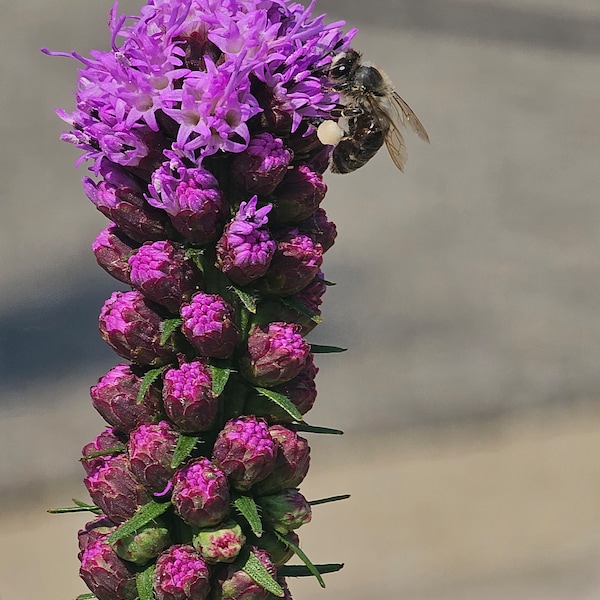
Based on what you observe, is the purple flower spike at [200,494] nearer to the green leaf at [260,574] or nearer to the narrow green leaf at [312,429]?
the green leaf at [260,574]

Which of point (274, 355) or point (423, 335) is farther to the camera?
point (423, 335)

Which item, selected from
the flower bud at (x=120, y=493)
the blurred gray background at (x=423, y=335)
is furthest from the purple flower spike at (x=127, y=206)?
the blurred gray background at (x=423, y=335)

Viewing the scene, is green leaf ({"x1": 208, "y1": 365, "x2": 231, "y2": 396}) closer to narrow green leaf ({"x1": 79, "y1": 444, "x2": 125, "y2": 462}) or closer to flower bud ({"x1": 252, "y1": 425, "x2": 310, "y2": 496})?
flower bud ({"x1": 252, "y1": 425, "x2": 310, "y2": 496})

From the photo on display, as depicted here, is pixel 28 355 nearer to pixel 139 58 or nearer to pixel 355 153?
pixel 355 153

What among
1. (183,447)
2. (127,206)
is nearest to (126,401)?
(183,447)

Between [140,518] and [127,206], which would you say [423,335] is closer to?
[127,206]

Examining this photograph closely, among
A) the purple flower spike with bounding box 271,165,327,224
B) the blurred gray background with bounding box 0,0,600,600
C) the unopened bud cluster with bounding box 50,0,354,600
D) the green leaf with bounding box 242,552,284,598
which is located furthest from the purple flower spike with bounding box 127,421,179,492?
the blurred gray background with bounding box 0,0,600,600
